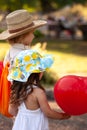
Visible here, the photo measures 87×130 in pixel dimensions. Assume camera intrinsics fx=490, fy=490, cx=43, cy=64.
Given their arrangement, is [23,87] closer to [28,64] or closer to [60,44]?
[28,64]

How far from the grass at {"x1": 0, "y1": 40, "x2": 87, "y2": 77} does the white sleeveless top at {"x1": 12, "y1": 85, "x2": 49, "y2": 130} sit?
587 centimetres

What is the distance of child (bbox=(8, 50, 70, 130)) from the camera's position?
13.0ft

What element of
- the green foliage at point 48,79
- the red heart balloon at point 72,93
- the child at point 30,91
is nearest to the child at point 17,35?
the child at point 30,91

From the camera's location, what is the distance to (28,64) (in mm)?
4000

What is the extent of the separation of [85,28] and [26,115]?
18005 mm

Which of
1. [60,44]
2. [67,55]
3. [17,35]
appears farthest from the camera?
[60,44]

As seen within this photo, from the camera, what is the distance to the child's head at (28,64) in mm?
3961

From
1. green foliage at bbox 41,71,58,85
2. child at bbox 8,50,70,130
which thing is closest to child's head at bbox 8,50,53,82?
child at bbox 8,50,70,130

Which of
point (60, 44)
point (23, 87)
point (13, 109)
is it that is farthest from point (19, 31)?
point (60, 44)

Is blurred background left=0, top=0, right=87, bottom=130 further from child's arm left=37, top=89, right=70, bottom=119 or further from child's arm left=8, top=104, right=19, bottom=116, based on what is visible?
child's arm left=37, top=89, right=70, bottom=119

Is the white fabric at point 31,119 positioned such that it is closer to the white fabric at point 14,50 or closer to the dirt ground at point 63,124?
the white fabric at point 14,50

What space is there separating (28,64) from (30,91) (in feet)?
0.73

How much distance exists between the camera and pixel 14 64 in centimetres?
413

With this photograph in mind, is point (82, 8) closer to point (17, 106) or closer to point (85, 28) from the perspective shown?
point (85, 28)
